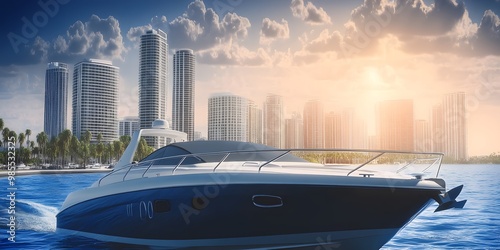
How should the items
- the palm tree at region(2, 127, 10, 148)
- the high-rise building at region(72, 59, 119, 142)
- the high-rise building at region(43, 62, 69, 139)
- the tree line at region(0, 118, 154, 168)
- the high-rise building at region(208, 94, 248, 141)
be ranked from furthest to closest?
the high-rise building at region(43, 62, 69, 139) < the high-rise building at region(72, 59, 119, 142) < the tree line at region(0, 118, 154, 168) < the palm tree at region(2, 127, 10, 148) < the high-rise building at region(208, 94, 248, 141)

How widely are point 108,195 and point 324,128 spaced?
27259mm

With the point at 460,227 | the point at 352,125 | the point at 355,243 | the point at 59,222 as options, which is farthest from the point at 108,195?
the point at 352,125

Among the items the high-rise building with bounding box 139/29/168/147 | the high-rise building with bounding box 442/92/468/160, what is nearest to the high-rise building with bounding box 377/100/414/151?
the high-rise building with bounding box 442/92/468/160

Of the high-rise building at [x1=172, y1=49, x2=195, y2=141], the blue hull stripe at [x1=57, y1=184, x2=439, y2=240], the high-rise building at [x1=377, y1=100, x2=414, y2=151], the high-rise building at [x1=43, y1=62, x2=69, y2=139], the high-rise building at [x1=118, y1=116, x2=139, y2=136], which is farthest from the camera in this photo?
the high-rise building at [x1=43, y1=62, x2=69, y2=139]

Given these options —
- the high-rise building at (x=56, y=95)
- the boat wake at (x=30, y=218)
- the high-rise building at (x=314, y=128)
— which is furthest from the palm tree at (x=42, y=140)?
the high-rise building at (x=56, y=95)

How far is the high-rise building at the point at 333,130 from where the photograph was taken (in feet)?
104

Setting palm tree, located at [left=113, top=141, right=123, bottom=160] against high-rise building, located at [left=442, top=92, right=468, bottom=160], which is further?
palm tree, located at [left=113, top=141, right=123, bottom=160]

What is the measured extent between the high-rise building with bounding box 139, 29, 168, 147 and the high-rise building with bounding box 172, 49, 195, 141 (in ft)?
26.7

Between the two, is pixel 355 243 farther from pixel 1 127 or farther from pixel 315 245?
pixel 1 127

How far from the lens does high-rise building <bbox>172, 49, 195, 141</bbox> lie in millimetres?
90438

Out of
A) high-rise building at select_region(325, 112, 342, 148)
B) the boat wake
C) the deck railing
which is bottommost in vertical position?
the boat wake

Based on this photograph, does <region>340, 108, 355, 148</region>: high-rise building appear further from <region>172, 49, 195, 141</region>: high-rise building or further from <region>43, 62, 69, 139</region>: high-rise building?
<region>43, 62, 69, 139</region>: high-rise building

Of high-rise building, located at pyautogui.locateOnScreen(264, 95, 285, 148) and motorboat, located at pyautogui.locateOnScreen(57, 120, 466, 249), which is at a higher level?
Answer: high-rise building, located at pyautogui.locateOnScreen(264, 95, 285, 148)

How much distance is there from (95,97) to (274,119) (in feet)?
372
